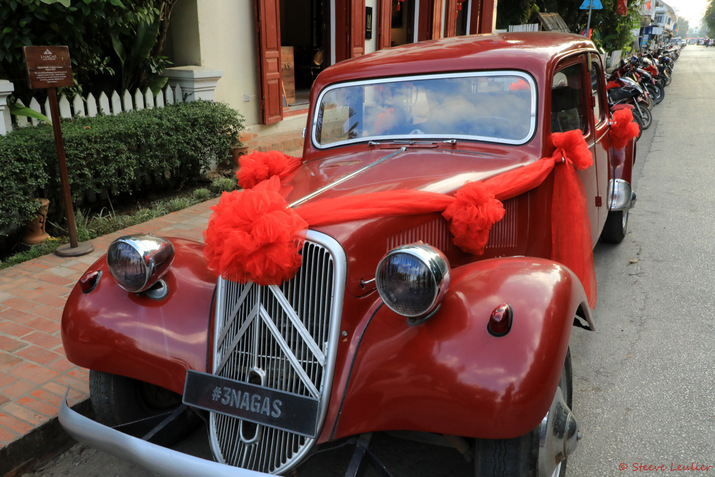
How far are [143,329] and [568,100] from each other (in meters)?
2.72

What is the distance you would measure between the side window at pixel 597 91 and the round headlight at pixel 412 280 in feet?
9.27

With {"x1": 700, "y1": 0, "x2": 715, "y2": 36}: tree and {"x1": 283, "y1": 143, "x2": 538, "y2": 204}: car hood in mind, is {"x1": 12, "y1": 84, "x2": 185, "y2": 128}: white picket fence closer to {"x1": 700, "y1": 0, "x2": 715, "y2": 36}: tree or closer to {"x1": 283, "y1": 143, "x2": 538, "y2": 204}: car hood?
{"x1": 283, "y1": 143, "x2": 538, "y2": 204}: car hood

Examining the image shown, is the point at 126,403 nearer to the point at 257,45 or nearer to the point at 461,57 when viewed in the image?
the point at 461,57

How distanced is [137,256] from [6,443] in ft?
3.39

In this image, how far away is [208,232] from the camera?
2092 mm

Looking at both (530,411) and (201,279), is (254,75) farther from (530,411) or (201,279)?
(530,411)

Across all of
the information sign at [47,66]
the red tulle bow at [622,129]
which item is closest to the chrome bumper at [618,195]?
the red tulle bow at [622,129]

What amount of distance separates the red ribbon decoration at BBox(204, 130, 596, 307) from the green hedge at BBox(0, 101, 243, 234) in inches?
98.4

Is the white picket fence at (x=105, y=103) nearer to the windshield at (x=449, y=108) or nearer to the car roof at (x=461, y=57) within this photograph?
the car roof at (x=461, y=57)

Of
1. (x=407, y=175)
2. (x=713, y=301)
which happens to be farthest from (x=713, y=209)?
(x=407, y=175)

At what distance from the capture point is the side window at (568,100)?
10.5 ft

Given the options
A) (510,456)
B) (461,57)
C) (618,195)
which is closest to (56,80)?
(461,57)

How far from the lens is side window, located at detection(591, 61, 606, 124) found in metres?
4.12

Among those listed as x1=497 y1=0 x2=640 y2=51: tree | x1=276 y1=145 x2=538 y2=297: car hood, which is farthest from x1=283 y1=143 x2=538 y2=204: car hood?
x1=497 y1=0 x2=640 y2=51: tree
